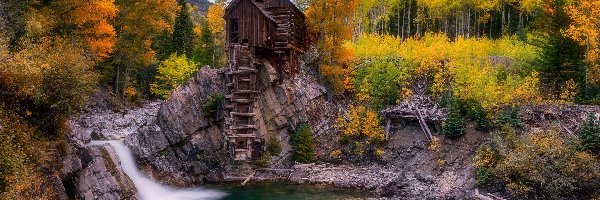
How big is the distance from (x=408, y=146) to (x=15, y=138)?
72.6 ft

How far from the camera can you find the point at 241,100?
30031 millimetres

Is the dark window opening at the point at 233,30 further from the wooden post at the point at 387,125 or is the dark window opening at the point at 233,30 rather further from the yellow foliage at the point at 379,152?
the yellow foliage at the point at 379,152

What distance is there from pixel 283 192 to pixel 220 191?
3907mm

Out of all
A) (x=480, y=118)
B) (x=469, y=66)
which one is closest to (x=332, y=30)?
(x=469, y=66)

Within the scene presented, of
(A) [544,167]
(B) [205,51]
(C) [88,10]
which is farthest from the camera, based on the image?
(B) [205,51]

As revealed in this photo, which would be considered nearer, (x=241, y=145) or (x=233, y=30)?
(x=241, y=145)

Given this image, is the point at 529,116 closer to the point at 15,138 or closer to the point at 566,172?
the point at 566,172

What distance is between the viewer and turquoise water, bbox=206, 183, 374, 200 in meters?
25.5

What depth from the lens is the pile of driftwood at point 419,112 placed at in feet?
95.1

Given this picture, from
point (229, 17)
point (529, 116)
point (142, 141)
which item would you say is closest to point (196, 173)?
point (142, 141)

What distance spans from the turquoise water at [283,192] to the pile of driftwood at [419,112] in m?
6.61

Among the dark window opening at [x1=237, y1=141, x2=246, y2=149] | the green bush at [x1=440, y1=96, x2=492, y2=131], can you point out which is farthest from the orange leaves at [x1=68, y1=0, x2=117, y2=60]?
the green bush at [x1=440, y1=96, x2=492, y2=131]

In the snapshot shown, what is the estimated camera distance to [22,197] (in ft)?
47.9

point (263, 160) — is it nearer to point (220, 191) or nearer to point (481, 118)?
point (220, 191)
